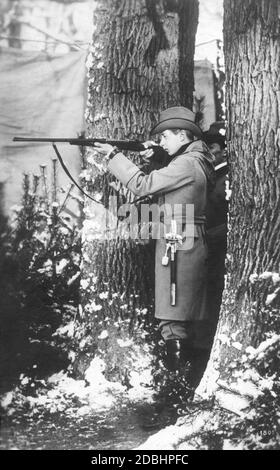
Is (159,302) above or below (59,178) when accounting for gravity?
below

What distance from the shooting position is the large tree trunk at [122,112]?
376 cm

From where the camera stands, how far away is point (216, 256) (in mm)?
4074

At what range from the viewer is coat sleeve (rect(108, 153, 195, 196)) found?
139 inches

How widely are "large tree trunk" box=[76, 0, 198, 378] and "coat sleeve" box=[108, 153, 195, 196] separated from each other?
245mm

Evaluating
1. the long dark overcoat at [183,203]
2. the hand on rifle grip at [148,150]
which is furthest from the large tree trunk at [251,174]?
the hand on rifle grip at [148,150]

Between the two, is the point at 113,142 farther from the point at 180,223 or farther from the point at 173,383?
the point at 173,383

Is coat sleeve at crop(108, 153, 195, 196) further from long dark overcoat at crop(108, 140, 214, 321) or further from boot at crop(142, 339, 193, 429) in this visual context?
boot at crop(142, 339, 193, 429)

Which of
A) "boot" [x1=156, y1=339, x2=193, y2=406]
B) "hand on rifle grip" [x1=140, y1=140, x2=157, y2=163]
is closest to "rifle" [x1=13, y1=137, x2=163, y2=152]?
"hand on rifle grip" [x1=140, y1=140, x2=157, y2=163]

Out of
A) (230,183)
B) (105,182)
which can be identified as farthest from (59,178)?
(230,183)

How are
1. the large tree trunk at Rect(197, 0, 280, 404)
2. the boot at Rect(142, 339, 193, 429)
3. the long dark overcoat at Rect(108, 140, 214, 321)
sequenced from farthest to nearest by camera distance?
the long dark overcoat at Rect(108, 140, 214, 321) < the boot at Rect(142, 339, 193, 429) < the large tree trunk at Rect(197, 0, 280, 404)

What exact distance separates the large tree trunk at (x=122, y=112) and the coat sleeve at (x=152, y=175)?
0.80ft
